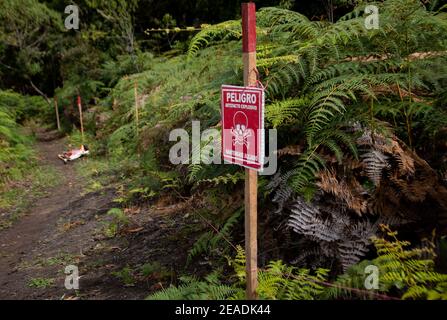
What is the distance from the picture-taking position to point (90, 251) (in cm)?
489

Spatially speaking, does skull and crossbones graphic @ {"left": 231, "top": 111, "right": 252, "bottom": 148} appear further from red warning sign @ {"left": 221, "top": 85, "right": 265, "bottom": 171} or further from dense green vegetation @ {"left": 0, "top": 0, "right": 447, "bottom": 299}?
dense green vegetation @ {"left": 0, "top": 0, "right": 447, "bottom": 299}

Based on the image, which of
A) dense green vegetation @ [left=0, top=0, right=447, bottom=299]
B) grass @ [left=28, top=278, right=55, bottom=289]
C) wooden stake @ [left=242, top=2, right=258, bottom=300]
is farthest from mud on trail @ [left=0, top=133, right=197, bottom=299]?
wooden stake @ [left=242, top=2, right=258, bottom=300]

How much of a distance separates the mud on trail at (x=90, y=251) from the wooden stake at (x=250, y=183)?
48.6 inches

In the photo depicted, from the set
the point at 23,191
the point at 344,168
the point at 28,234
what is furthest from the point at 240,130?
the point at 23,191

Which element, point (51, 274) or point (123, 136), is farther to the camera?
point (123, 136)

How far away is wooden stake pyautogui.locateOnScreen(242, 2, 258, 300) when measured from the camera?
2.39 meters

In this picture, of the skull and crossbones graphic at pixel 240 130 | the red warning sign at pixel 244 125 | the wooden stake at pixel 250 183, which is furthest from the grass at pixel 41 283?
the skull and crossbones graphic at pixel 240 130

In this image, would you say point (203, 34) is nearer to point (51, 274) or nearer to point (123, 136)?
point (51, 274)

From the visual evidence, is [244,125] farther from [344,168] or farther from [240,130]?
[344,168]

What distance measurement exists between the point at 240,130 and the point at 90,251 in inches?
127

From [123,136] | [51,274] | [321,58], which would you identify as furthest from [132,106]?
[321,58]

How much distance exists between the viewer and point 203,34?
3.76 metres

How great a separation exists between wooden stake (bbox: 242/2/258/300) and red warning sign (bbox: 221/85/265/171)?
95 mm

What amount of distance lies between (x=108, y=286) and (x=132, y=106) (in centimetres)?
668
